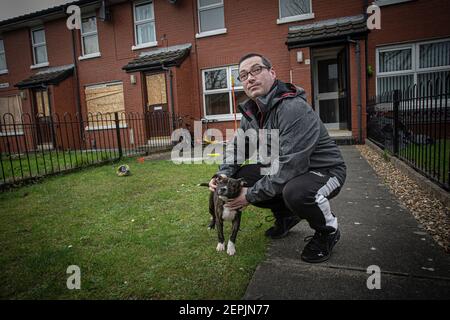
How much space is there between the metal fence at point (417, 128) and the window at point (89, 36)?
1276 cm

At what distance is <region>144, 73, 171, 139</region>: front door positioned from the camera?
12016 millimetres

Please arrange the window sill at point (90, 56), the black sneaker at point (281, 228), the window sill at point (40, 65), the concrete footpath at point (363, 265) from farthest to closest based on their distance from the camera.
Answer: the window sill at point (40, 65) < the window sill at point (90, 56) < the black sneaker at point (281, 228) < the concrete footpath at point (363, 265)

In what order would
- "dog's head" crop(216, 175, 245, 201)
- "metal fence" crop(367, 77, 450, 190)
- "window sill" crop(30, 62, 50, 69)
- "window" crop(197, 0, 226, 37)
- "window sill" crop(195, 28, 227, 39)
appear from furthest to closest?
1. "window sill" crop(30, 62, 50, 69)
2. "window" crop(197, 0, 226, 37)
3. "window sill" crop(195, 28, 227, 39)
4. "metal fence" crop(367, 77, 450, 190)
5. "dog's head" crop(216, 175, 245, 201)

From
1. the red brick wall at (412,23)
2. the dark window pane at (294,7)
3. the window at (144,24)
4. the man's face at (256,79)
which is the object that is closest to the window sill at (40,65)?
the window at (144,24)

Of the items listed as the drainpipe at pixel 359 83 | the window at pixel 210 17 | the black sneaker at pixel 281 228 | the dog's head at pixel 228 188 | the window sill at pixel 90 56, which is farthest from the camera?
the window sill at pixel 90 56

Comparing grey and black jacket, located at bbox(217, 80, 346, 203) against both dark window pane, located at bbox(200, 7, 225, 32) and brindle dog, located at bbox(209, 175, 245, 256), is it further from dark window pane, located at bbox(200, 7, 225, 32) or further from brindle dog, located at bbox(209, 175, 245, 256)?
dark window pane, located at bbox(200, 7, 225, 32)

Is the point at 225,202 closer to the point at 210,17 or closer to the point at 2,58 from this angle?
the point at 210,17

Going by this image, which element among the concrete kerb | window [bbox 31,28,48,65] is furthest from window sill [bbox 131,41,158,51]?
the concrete kerb

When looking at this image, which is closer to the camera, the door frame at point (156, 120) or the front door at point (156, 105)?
the door frame at point (156, 120)

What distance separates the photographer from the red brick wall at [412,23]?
940 centimetres

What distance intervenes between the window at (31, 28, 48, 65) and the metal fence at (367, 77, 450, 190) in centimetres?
1606

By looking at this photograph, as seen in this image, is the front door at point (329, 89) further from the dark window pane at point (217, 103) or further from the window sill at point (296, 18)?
the dark window pane at point (217, 103)

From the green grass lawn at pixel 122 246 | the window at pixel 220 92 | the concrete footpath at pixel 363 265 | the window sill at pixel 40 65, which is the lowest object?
the concrete footpath at pixel 363 265

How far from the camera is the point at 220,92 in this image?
12414 millimetres
